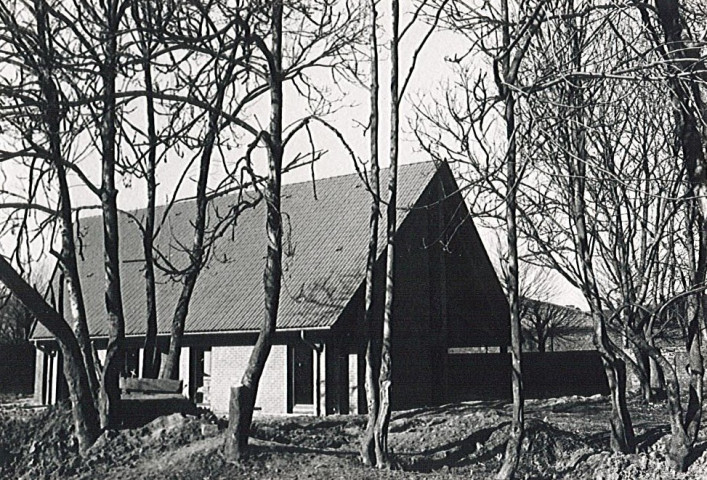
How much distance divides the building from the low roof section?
0.05m

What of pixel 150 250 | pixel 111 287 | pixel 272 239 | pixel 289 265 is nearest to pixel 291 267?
pixel 289 265

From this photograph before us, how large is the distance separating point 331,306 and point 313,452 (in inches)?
423

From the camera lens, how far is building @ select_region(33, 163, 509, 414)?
22.7 meters

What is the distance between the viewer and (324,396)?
2228 cm

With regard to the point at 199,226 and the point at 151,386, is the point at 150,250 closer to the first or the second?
the point at 199,226

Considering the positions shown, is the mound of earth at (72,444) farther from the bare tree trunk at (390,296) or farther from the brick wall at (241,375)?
the brick wall at (241,375)

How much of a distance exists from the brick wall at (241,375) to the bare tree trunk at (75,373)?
10121mm

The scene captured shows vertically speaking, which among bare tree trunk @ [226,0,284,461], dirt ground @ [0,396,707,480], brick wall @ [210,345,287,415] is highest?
bare tree trunk @ [226,0,284,461]

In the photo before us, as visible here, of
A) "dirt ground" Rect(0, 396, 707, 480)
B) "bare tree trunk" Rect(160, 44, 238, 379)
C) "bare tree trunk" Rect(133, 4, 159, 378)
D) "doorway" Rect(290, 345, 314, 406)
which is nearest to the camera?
"dirt ground" Rect(0, 396, 707, 480)

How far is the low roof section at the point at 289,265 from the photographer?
23.4 meters

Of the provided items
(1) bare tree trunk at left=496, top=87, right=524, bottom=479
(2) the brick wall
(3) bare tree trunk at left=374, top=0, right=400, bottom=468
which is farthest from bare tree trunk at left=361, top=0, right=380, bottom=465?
(2) the brick wall

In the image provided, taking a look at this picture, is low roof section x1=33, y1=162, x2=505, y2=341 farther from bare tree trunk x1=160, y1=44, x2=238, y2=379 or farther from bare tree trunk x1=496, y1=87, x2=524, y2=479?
bare tree trunk x1=496, y1=87, x2=524, y2=479

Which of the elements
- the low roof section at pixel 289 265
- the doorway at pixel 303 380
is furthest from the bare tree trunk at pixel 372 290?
the doorway at pixel 303 380

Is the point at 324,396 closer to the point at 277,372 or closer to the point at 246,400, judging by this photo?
the point at 277,372
